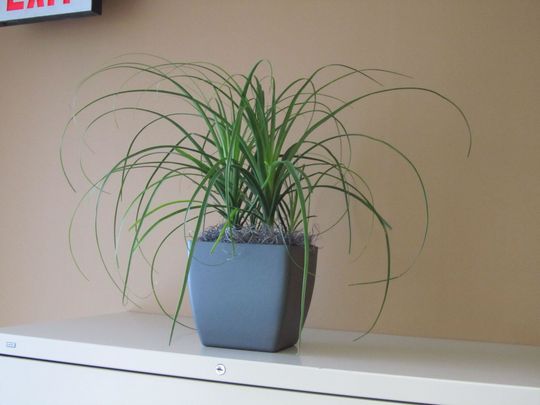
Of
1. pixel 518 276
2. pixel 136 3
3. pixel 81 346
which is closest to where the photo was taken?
pixel 81 346

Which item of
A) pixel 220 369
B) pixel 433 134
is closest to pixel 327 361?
pixel 220 369

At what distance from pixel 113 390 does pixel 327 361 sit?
31 cm

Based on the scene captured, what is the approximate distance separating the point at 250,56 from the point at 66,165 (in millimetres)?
522

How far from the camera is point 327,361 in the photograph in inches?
35.7

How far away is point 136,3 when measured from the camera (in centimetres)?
156

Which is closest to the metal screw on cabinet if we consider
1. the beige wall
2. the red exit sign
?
the beige wall

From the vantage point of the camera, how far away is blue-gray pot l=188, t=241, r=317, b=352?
0.97 meters

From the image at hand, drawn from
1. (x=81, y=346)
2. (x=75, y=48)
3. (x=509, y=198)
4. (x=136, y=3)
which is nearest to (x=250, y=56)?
(x=136, y=3)

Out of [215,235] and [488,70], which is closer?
[215,235]

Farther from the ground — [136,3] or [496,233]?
[136,3]

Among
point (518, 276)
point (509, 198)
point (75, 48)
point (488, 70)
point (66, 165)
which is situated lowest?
point (518, 276)

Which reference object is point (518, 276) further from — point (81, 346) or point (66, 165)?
point (66, 165)

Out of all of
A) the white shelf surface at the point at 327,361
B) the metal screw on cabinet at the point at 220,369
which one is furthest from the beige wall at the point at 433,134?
the metal screw on cabinet at the point at 220,369

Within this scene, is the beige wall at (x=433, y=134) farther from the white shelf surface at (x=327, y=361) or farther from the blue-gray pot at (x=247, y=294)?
the blue-gray pot at (x=247, y=294)
